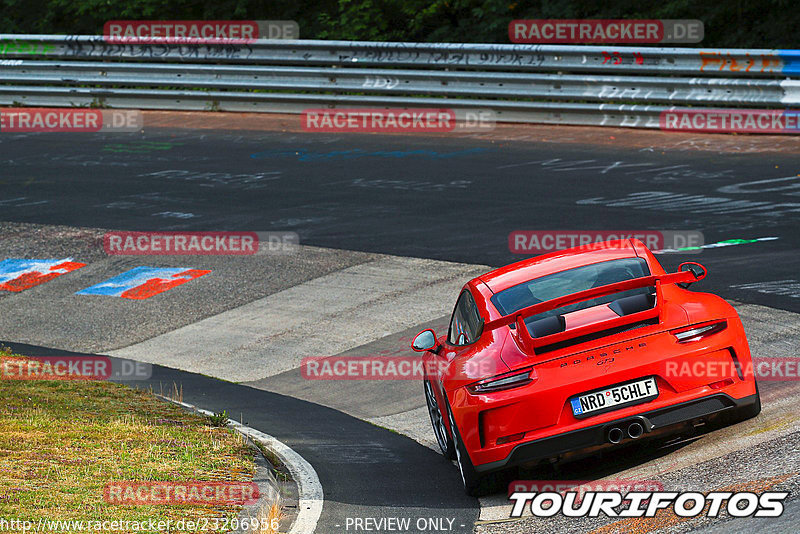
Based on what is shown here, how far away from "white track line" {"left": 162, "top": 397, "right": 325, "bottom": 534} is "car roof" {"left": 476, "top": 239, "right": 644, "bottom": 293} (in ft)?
5.99

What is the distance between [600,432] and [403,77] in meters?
15.0

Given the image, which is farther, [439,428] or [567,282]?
[439,428]

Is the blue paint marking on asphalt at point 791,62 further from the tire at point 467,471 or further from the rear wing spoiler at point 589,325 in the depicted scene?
the tire at point 467,471

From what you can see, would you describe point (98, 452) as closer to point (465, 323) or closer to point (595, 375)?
point (465, 323)

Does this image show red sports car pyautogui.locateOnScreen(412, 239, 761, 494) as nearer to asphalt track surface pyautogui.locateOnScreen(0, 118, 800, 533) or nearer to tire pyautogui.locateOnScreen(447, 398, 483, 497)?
tire pyautogui.locateOnScreen(447, 398, 483, 497)

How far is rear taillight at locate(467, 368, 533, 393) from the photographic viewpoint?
22.6 ft

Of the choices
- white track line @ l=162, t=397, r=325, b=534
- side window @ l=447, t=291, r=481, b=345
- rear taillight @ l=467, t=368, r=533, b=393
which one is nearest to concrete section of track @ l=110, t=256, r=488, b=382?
white track line @ l=162, t=397, r=325, b=534

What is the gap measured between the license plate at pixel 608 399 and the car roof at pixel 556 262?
50.8 inches

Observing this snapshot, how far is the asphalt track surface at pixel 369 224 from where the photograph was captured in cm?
815

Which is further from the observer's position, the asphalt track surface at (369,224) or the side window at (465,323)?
the asphalt track surface at (369,224)

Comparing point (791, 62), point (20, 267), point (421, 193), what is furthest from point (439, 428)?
point (791, 62)

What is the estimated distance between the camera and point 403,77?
827 inches

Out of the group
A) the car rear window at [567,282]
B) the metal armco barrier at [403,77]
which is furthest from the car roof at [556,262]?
the metal armco barrier at [403,77]

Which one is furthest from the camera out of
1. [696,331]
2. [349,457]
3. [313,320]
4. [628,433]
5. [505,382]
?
[313,320]
